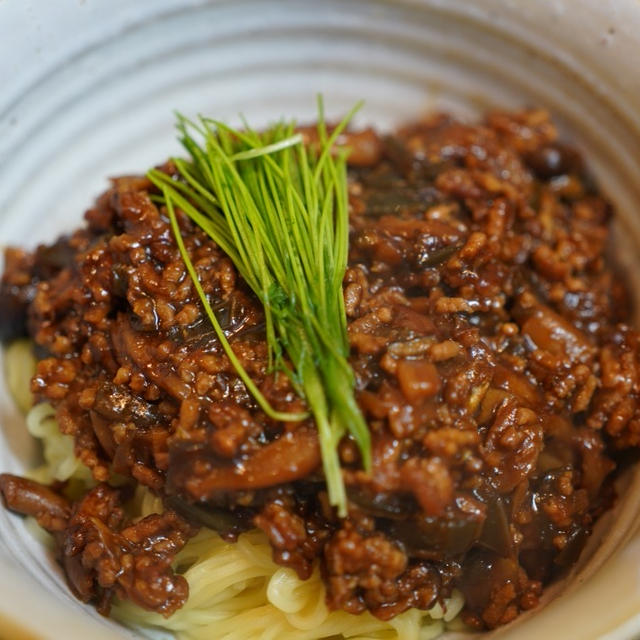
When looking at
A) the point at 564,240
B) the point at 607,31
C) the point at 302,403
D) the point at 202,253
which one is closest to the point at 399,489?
the point at 302,403

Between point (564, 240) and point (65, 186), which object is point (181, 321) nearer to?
point (65, 186)

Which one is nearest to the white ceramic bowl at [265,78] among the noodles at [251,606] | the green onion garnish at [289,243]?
the noodles at [251,606]

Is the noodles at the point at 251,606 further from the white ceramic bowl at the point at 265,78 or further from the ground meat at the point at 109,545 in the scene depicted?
the white ceramic bowl at the point at 265,78

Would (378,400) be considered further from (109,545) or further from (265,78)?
(265,78)

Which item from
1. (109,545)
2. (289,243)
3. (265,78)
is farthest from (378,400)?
(265,78)

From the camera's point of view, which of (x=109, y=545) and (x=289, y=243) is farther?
(x=289, y=243)

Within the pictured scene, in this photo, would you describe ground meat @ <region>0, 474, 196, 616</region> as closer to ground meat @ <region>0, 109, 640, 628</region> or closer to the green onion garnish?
ground meat @ <region>0, 109, 640, 628</region>
